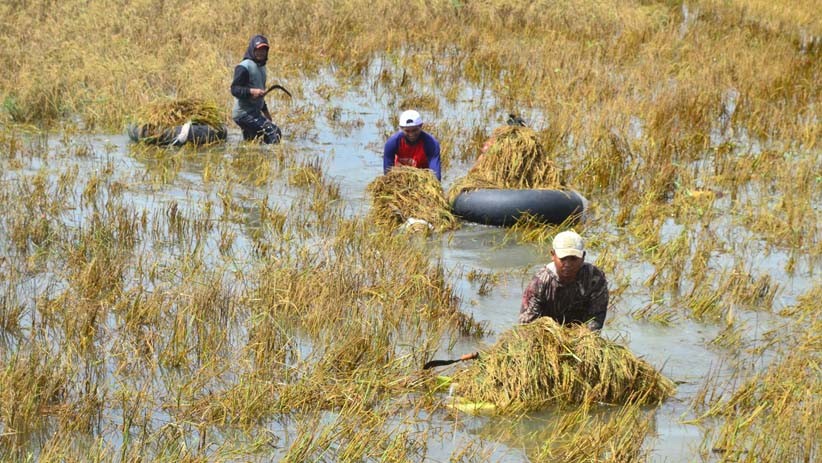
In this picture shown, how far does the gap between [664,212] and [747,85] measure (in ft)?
19.4

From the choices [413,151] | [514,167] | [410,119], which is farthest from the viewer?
[413,151]

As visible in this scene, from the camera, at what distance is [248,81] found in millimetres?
12828

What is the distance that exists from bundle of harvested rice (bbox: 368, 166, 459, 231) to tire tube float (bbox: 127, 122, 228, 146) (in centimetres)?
331

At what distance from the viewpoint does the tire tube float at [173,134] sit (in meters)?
13.0

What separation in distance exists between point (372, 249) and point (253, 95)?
425 cm

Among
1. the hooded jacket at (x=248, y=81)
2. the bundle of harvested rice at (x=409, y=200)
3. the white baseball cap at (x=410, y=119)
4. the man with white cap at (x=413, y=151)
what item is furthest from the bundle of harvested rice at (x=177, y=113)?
the white baseball cap at (x=410, y=119)

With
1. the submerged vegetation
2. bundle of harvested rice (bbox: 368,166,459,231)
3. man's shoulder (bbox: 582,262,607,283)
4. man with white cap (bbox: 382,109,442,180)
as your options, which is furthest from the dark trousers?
man's shoulder (bbox: 582,262,607,283)

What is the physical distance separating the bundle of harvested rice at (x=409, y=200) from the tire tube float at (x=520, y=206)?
273 mm

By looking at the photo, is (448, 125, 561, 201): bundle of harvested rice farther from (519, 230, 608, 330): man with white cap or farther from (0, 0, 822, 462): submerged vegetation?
(519, 230, 608, 330): man with white cap

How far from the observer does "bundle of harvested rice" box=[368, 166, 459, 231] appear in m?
10.4

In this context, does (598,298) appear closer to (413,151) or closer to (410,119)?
(410,119)

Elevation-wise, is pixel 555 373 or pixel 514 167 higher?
pixel 514 167

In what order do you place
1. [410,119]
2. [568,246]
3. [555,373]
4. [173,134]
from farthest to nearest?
[173,134] < [410,119] < [568,246] < [555,373]

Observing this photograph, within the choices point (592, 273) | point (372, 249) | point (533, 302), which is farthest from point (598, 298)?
point (372, 249)
